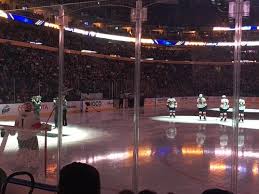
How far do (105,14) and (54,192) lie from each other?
9.68m

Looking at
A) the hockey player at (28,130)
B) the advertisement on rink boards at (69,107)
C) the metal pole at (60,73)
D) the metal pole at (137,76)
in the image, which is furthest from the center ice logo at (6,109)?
the metal pole at (137,76)

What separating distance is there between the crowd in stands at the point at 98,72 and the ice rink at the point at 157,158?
2.60 metres

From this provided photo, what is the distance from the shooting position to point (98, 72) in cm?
2433

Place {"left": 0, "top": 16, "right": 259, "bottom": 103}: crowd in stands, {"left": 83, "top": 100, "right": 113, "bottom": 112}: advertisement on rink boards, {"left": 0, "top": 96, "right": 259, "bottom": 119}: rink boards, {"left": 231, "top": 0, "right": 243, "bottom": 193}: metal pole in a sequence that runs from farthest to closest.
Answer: {"left": 83, "top": 100, "right": 113, "bottom": 112}: advertisement on rink boards, {"left": 0, "top": 96, "right": 259, "bottom": 119}: rink boards, {"left": 0, "top": 16, "right": 259, "bottom": 103}: crowd in stands, {"left": 231, "top": 0, "right": 243, "bottom": 193}: metal pole

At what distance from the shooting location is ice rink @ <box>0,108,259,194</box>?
6.04 meters

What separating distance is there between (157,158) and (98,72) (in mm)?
16354

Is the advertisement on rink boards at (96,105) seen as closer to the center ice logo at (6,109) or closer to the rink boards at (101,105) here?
the rink boards at (101,105)

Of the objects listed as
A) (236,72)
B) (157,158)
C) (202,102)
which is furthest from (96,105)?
(236,72)

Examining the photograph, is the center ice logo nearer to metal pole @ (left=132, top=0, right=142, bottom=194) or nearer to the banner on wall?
the banner on wall

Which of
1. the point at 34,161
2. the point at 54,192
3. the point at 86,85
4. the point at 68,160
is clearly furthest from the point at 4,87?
the point at 54,192

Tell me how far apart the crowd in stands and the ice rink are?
2.60 m

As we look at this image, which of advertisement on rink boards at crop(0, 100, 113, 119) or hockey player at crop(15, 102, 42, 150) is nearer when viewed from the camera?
hockey player at crop(15, 102, 42, 150)

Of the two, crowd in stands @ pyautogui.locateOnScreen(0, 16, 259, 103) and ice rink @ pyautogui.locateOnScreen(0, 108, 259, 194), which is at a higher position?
crowd in stands @ pyautogui.locateOnScreen(0, 16, 259, 103)

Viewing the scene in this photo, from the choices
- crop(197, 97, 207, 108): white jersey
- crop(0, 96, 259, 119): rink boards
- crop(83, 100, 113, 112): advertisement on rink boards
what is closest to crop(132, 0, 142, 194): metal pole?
crop(0, 96, 259, 119): rink boards
